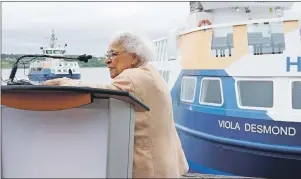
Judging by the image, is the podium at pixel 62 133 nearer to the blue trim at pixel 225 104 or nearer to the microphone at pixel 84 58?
the microphone at pixel 84 58

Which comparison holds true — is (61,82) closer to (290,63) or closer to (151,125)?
(151,125)

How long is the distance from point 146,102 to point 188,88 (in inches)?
232

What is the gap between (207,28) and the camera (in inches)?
282

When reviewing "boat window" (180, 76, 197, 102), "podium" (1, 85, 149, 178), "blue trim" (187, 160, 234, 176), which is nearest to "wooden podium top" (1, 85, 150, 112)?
"podium" (1, 85, 149, 178)

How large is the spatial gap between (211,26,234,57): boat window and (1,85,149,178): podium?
5.43 m

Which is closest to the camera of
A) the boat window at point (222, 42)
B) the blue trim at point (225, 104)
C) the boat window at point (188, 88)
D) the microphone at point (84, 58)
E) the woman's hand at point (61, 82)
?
the woman's hand at point (61, 82)

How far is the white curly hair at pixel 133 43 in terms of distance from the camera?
7.34 feet

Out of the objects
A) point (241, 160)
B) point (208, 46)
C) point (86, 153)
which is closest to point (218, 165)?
point (241, 160)

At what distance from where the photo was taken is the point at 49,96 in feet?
4.87

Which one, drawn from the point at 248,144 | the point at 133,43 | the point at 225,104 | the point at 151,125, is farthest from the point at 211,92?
the point at 151,125

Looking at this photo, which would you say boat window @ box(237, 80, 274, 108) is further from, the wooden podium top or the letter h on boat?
the wooden podium top

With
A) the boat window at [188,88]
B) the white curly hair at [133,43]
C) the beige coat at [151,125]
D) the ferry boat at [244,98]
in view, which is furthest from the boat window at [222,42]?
the beige coat at [151,125]

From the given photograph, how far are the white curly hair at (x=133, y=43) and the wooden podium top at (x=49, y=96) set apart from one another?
30.1 inches

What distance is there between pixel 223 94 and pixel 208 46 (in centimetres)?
83
